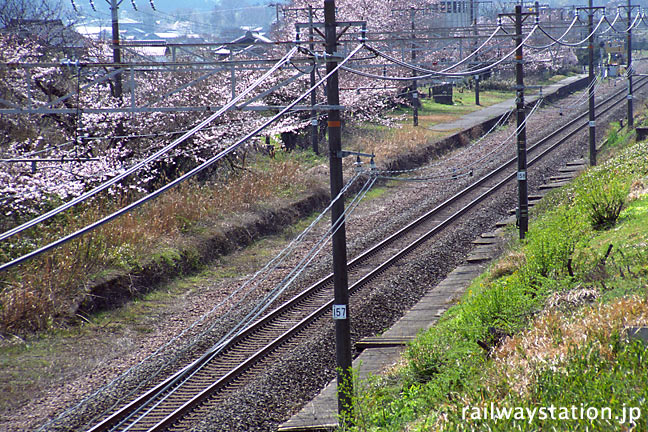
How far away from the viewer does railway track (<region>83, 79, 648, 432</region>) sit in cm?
951

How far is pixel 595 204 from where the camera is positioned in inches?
578

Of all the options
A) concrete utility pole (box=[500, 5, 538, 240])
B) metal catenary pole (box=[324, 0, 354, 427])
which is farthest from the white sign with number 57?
concrete utility pole (box=[500, 5, 538, 240])

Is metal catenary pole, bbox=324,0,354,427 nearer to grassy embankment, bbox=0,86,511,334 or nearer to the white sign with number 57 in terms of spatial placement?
the white sign with number 57

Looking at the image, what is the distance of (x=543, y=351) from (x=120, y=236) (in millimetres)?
11193

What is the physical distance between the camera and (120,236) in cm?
1588

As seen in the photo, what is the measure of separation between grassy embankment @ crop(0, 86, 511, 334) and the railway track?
11.4 feet

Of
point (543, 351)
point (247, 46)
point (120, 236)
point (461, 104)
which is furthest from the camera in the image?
point (461, 104)

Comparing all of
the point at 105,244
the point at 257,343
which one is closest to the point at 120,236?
the point at 105,244

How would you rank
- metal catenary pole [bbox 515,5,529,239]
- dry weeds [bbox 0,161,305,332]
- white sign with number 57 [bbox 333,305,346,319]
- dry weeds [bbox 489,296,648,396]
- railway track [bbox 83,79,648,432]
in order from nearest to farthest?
dry weeds [bbox 489,296,648,396] < white sign with number 57 [bbox 333,305,346,319] < railway track [bbox 83,79,648,432] < dry weeds [bbox 0,161,305,332] < metal catenary pole [bbox 515,5,529,239]

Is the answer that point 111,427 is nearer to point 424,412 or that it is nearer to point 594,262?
point 424,412

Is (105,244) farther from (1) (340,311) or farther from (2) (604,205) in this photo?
(2) (604,205)

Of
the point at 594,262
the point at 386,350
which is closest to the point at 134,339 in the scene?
the point at 386,350

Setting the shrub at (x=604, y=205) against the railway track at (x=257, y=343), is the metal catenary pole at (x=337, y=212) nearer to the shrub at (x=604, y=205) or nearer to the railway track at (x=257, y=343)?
the railway track at (x=257, y=343)

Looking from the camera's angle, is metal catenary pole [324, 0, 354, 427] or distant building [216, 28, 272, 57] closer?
metal catenary pole [324, 0, 354, 427]
